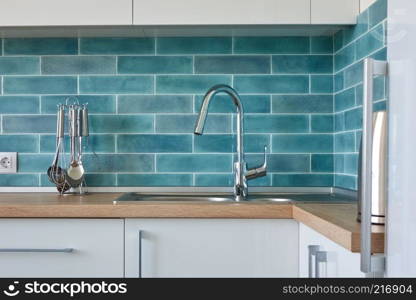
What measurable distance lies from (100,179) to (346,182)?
3.25ft

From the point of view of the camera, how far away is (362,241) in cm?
112

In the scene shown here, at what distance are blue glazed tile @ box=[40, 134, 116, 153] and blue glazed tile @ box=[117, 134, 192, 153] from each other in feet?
0.12

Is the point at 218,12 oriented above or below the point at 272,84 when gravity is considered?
above

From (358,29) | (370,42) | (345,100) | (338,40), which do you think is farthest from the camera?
(338,40)

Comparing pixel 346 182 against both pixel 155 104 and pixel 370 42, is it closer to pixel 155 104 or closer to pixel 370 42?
pixel 370 42

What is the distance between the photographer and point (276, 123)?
247 centimetres

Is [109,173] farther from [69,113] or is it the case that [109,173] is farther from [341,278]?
[341,278]

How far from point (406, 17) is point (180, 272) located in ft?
3.78

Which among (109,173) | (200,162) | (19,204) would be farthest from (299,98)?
(19,204)

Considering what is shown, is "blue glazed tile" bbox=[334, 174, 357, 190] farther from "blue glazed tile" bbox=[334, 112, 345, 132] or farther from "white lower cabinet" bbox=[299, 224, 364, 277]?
"white lower cabinet" bbox=[299, 224, 364, 277]

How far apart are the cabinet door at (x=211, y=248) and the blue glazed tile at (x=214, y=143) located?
0.62 metres

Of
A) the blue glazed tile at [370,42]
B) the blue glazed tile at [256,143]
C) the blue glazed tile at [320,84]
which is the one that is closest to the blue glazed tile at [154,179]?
the blue glazed tile at [256,143]

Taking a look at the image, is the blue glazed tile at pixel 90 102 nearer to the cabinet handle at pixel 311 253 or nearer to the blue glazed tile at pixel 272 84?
the blue glazed tile at pixel 272 84

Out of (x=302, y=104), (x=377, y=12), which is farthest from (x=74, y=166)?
(x=377, y=12)
